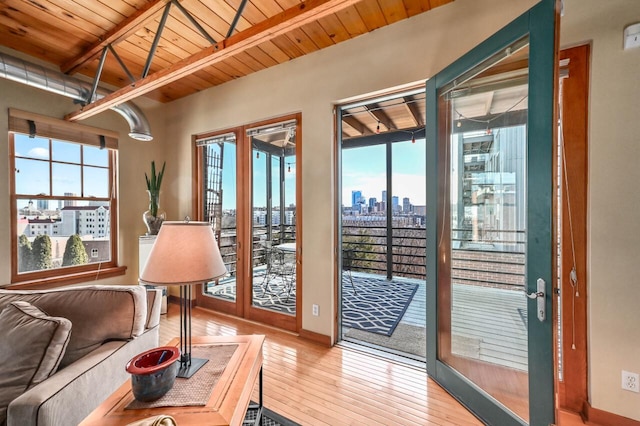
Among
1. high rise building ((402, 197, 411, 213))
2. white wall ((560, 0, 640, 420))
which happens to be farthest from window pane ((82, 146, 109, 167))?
white wall ((560, 0, 640, 420))

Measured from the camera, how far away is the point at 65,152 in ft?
9.87

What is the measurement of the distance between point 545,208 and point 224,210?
3271 mm

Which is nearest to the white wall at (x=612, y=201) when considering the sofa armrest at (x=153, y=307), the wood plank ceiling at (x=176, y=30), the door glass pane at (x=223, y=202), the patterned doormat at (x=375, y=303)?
the wood plank ceiling at (x=176, y=30)

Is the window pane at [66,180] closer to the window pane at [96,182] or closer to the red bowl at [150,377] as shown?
the window pane at [96,182]

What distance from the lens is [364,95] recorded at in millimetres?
2434

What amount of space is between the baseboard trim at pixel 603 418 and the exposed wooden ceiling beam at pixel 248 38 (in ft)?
8.91

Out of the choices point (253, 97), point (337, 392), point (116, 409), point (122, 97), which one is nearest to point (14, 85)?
point (122, 97)

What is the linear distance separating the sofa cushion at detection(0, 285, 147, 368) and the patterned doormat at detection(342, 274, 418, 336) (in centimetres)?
224

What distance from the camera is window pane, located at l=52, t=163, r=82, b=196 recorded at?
2938 mm

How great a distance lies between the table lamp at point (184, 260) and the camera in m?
1.12

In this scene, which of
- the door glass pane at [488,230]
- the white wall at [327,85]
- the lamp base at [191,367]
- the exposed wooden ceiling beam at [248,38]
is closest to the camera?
the lamp base at [191,367]

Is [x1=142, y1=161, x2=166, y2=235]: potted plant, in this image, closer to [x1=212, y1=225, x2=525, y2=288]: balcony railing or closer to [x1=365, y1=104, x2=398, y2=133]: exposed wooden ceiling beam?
[x1=212, y1=225, x2=525, y2=288]: balcony railing

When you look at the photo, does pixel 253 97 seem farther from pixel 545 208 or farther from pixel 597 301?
pixel 597 301

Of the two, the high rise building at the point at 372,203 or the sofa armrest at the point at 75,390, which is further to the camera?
the high rise building at the point at 372,203
